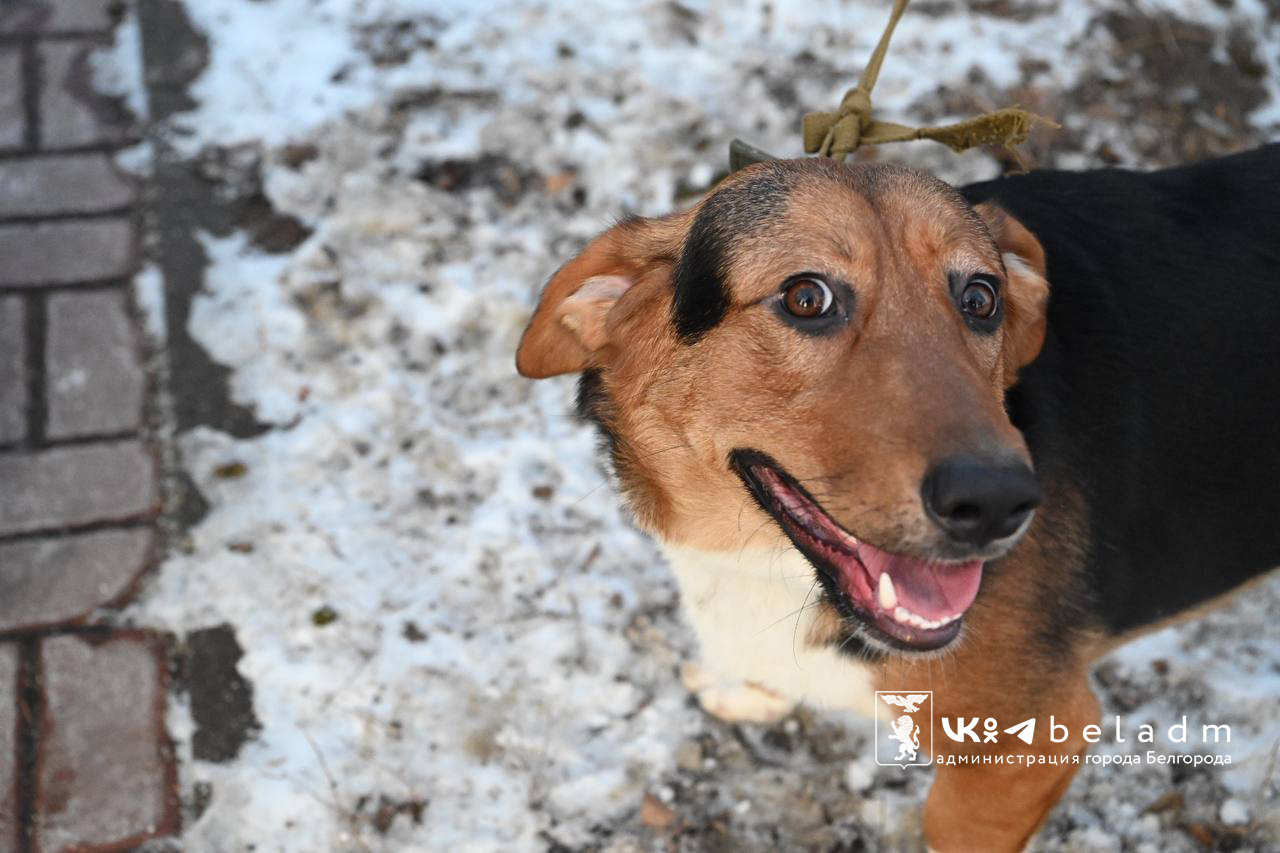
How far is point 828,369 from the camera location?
228cm

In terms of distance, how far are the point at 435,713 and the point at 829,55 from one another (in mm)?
3565

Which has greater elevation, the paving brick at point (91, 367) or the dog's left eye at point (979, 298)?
the dog's left eye at point (979, 298)

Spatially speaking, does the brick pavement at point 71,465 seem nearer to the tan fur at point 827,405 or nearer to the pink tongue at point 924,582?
the tan fur at point 827,405

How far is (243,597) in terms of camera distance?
354 cm

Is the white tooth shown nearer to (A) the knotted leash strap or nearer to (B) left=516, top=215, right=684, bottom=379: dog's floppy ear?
(B) left=516, top=215, right=684, bottom=379: dog's floppy ear

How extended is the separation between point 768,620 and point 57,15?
4490 mm

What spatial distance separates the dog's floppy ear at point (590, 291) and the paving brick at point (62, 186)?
263cm

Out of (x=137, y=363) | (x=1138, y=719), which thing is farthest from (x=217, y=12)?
(x=1138, y=719)

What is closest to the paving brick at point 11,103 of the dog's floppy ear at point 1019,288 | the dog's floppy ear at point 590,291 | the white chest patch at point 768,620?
the dog's floppy ear at point 590,291

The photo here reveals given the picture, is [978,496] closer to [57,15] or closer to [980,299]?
[980,299]

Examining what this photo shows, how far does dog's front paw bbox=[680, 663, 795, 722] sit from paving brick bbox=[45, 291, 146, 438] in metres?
2.26

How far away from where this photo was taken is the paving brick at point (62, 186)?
4387mm

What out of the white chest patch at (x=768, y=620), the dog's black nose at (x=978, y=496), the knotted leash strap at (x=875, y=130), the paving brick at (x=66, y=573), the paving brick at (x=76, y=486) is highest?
the knotted leash strap at (x=875, y=130)

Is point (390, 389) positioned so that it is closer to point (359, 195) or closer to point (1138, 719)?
point (359, 195)
